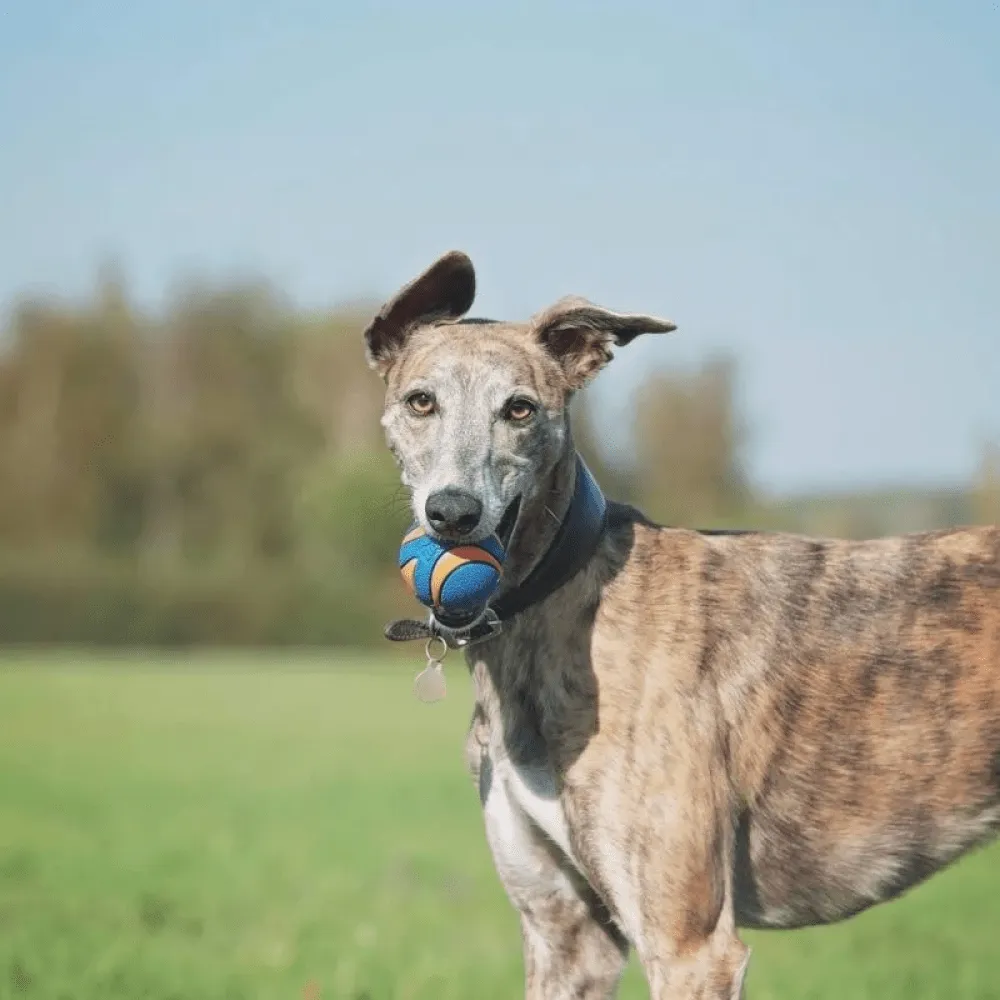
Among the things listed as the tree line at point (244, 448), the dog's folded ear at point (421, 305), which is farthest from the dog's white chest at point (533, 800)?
the tree line at point (244, 448)

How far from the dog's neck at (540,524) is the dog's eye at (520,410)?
0.18 m

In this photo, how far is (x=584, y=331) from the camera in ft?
16.0

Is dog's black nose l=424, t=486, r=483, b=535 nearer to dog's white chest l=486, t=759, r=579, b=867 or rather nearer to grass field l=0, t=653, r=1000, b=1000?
dog's white chest l=486, t=759, r=579, b=867

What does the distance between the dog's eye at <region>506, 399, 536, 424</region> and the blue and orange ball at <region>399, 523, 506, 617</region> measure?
17.0 inches

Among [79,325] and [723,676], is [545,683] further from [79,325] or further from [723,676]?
[79,325]

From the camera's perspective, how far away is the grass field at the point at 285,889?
653 cm

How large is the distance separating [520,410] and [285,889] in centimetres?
529

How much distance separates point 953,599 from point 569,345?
1.49 metres

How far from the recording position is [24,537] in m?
52.0

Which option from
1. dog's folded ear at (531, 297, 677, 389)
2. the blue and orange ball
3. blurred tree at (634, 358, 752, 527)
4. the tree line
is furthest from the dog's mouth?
blurred tree at (634, 358, 752, 527)

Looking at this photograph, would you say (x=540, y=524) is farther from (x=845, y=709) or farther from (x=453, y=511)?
(x=845, y=709)

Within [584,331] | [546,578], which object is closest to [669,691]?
[546,578]

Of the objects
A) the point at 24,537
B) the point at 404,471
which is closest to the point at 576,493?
the point at 404,471

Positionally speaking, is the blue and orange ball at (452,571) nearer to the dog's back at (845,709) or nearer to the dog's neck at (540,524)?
the dog's neck at (540,524)
